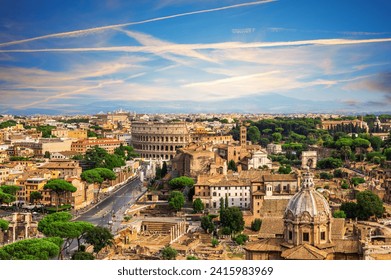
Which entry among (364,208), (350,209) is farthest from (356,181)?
(364,208)

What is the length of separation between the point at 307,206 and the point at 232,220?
2.99 metres

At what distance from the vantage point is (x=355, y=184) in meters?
12.2

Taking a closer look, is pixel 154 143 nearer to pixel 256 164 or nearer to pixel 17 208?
pixel 256 164

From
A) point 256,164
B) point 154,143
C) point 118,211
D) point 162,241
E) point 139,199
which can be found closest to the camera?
point 162,241

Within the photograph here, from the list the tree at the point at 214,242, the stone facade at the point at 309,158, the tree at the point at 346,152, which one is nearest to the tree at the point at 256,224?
the tree at the point at 214,242

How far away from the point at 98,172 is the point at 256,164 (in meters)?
3.68

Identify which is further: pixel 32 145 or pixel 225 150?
pixel 32 145

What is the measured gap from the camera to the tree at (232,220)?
843 cm

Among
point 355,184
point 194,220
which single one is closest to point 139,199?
point 194,220

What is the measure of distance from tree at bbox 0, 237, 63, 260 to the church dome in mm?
2655

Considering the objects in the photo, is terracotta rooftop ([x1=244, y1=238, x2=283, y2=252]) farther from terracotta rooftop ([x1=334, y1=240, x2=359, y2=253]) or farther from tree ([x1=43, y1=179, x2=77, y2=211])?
tree ([x1=43, y1=179, x2=77, y2=211])

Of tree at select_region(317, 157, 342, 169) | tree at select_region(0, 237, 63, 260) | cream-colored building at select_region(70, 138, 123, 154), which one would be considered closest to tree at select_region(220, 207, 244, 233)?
tree at select_region(0, 237, 63, 260)

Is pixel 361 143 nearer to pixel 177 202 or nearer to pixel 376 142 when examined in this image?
pixel 376 142
